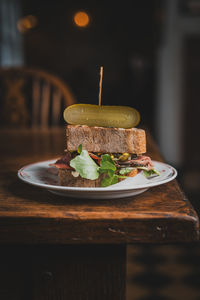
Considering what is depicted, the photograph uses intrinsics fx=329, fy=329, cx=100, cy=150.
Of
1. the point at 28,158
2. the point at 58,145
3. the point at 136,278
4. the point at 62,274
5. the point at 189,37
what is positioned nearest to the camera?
the point at 62,274

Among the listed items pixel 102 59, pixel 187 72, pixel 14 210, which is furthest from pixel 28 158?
pixel 102 59

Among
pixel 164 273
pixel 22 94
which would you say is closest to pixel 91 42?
pixel 22 94

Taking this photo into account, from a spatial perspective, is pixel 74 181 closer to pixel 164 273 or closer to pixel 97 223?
pixel 97 223

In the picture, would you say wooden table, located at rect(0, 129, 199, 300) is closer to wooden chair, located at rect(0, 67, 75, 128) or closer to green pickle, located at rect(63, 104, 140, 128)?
green pickle, located at rect(63, 104, 140, 128)

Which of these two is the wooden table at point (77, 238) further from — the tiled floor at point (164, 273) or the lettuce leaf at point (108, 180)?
the tiled floor at point (164, 273)

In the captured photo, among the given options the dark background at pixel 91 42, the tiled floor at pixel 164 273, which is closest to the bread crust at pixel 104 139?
the tiled floor at pixel 164 273

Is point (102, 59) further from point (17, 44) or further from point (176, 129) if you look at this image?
point (176, 129)
